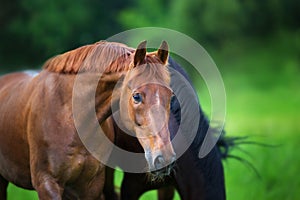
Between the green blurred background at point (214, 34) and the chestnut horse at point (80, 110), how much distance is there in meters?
8.24

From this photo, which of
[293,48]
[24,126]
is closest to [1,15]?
[293,48]

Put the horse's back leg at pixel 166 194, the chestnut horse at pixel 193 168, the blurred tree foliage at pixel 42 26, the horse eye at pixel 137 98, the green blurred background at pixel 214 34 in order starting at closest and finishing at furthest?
the horse eye at pixel 137 98 → the chestnut horse at pixel 193 168 → the horse's back leg at pixel 166 194 → the green blurred background at pixel 214 34 → the blurred tree foliage at pixel 42 26

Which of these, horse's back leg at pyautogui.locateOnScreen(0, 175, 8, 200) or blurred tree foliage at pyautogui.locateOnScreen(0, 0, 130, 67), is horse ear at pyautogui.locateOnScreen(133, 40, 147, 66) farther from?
blurred tree foliage at pyautogui.locateOnScreen(0, 0, 130, 67)

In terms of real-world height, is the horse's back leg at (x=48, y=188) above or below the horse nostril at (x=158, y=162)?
below

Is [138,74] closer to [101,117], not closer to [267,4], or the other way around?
[101,117]

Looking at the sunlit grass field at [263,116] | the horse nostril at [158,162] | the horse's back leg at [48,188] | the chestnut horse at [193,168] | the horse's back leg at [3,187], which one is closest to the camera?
the horse nostril at [158,162]

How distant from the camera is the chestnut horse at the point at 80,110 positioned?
14.4ft

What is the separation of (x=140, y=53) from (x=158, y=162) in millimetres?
746

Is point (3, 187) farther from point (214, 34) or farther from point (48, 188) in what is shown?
point (214, 34)

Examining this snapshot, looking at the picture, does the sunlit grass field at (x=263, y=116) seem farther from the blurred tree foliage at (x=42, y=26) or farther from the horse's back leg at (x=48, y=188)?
the blurred tree foliage at (x=42, y=26)

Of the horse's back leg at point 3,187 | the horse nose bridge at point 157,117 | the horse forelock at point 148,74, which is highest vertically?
the horse forelock at point 148,74

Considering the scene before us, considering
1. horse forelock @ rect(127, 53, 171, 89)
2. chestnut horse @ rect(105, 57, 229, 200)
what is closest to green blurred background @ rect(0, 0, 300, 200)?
chestnut horse @ rect(105, 57, 229, 200)

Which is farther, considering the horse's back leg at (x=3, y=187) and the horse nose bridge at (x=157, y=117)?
the horse's back leg at (x=3, y=187)

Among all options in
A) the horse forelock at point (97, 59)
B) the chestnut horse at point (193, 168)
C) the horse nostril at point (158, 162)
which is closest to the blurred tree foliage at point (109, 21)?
the chestnut horse at point (193, 168)
